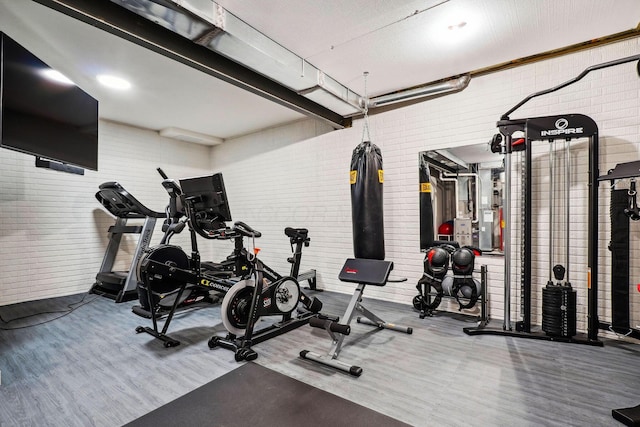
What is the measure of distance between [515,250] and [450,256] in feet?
2.50

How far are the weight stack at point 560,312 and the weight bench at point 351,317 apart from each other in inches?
56.3

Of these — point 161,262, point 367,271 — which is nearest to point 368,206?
point 367,271

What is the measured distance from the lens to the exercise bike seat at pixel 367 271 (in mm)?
2938

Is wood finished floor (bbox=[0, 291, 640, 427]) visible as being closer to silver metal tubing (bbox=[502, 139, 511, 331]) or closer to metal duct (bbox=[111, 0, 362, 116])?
silver metal tubing (bbox=[502, 139, 511, 331])

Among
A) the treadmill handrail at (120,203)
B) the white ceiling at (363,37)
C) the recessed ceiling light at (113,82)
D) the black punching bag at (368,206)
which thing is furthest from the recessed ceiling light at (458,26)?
the treadmill handrail at (120,203)

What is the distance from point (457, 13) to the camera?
2766 mm

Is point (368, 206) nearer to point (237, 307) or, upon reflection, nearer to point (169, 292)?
point (237, 307)

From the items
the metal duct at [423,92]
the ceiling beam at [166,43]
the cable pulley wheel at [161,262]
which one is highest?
the metal duct at [423,92]

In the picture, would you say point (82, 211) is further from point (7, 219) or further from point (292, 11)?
point (292, 11)

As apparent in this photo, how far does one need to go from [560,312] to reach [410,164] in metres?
2.53

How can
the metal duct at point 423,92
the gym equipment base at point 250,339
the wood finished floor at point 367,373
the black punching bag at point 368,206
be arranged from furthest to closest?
the metal duct at point 423,92, the black punching bag at point 368,206, the gym equipment base at point 250,339, the wood finished floor at point 367,373

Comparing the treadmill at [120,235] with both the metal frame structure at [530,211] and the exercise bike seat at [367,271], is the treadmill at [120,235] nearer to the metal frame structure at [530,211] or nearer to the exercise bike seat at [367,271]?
the exercise bike seat at [367,271]

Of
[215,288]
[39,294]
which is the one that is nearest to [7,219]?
[39,294]

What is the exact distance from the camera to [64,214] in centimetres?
515
